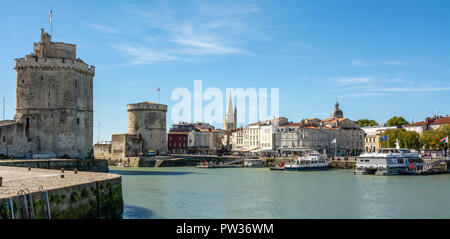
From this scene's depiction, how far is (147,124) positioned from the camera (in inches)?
2940

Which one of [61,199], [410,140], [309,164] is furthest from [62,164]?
[410,140]

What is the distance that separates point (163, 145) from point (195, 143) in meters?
35.2

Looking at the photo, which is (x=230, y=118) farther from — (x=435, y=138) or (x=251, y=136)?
(x=435, y=138)

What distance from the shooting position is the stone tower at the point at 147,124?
245 ft

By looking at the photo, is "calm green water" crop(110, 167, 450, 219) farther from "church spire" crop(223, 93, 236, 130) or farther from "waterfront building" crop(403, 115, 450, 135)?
"church spire" crop(223, 93, 236, 130)

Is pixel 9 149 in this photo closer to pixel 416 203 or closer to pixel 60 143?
pixel 60 143

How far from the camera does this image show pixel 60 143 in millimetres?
42812

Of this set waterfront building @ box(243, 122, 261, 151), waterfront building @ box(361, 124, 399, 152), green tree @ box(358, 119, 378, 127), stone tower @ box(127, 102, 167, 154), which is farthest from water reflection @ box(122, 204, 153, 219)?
green tree @ box(358, 119, 378, 127)

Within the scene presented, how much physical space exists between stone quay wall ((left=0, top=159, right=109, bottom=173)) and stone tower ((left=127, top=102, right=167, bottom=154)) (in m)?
29.0

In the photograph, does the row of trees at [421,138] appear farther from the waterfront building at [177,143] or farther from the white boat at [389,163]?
the waterfront building at [177,143]

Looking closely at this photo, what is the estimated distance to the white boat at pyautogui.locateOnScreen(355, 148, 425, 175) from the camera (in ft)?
161

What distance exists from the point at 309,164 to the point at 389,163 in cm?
1322

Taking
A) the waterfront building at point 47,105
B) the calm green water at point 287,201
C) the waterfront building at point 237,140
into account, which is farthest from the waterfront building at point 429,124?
the waterfront building at point 47,105
